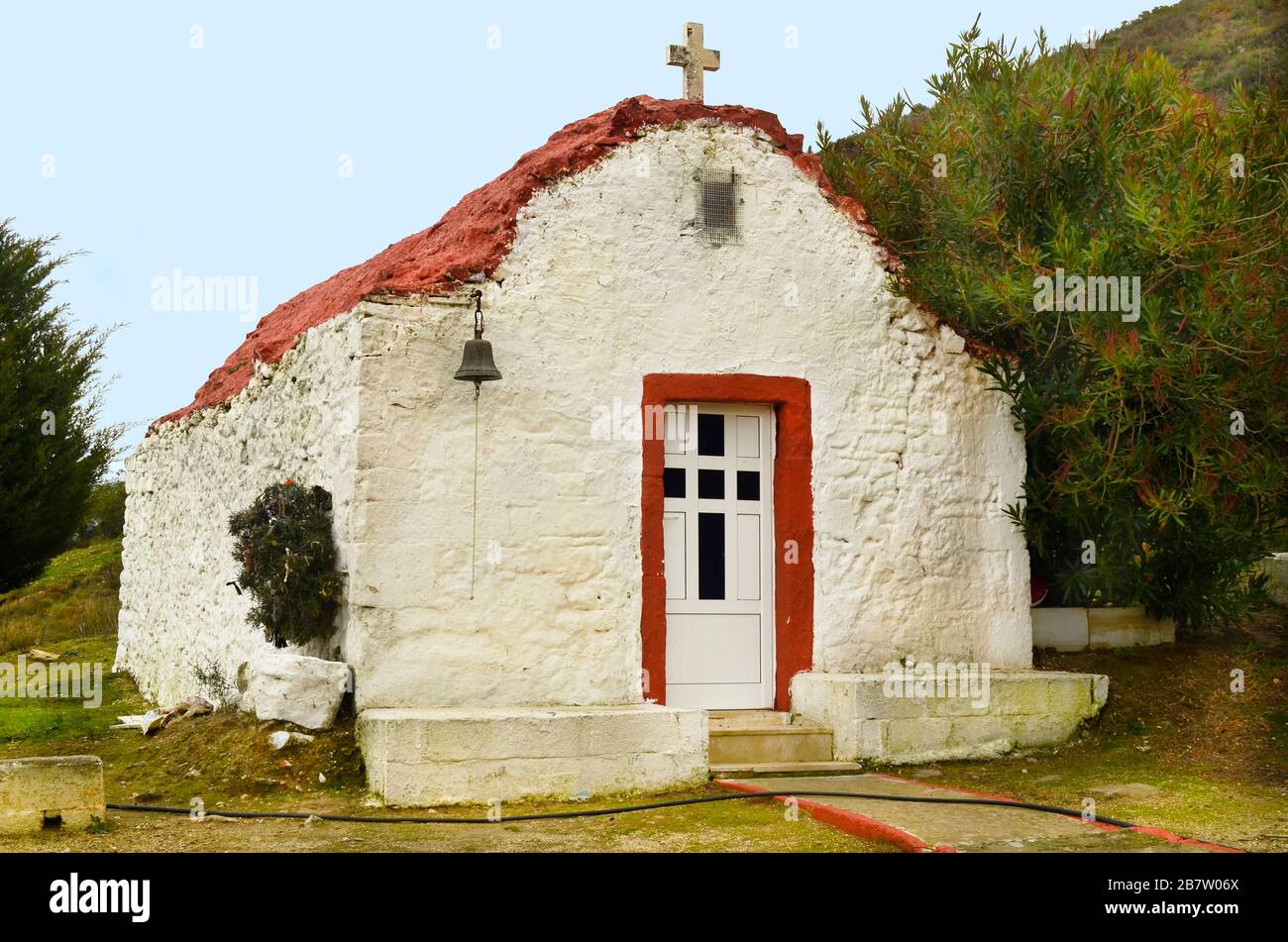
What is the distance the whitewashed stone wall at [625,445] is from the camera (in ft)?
28.8

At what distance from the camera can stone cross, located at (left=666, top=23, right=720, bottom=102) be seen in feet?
33.9

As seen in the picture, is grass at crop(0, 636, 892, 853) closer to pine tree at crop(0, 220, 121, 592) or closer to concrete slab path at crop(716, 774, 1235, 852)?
concrete slab path at crop(716, 774, 1235, 852)

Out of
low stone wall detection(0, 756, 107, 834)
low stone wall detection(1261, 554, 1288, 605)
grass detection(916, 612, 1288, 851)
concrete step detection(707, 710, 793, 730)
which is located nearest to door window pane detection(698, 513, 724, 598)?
concrete step detection(707, 710, 793, 730)

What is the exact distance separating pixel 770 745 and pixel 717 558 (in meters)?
1.36

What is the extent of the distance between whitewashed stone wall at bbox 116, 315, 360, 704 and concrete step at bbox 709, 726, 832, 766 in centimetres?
258

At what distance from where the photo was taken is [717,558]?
970 cm

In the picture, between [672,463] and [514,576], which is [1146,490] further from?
[514,576]

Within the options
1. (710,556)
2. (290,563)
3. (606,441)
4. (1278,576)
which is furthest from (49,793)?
(1278,576)

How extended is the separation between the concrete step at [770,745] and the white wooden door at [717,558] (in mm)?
535

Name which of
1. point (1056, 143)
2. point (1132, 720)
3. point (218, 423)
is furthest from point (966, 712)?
point (218, 423)
